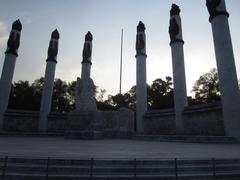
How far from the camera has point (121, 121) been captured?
1812cm

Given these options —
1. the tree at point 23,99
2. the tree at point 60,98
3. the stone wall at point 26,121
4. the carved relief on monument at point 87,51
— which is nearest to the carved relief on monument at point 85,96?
the stone wall at point 26,121

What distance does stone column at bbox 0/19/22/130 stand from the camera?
82.8 ft

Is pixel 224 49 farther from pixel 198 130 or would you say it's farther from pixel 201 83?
pixel 201 83

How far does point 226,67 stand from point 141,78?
1308cm

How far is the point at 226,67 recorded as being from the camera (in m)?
15.6

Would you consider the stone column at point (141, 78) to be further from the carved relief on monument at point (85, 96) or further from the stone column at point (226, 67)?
the carved relief on monument at point (85, 96)

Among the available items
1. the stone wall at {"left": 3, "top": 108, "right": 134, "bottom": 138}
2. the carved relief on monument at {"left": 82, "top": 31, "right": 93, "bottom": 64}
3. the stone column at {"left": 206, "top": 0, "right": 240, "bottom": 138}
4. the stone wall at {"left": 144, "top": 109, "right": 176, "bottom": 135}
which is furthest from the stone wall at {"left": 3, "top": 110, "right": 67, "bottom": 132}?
the stone column at {"left": 206, "top": 0, "right": 240, "bottom": 138}

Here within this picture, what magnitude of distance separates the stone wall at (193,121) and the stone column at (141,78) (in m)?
0.97

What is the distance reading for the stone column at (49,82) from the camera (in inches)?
1049

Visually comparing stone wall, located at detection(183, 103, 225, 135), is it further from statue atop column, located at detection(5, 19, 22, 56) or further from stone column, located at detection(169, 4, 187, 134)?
statue atop column, located at detection(5, 19, 22, 56)

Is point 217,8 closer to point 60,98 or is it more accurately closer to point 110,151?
point 110,151

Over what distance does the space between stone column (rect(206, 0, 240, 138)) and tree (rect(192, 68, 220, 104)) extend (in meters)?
28.0

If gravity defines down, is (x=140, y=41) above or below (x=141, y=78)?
above

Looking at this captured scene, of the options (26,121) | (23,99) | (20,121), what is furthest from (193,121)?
(23,99)
